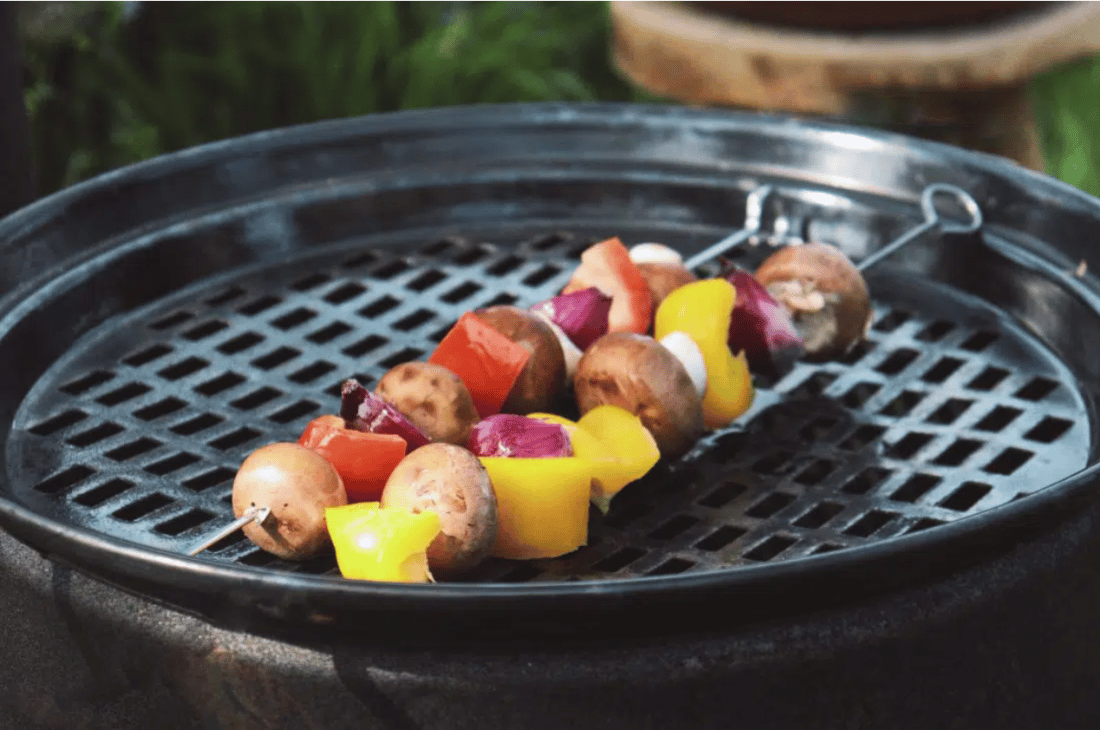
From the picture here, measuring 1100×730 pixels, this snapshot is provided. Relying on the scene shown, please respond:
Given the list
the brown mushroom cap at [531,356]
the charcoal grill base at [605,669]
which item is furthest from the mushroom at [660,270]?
the charcoal grill base at [605,669]

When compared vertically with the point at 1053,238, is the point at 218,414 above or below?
below

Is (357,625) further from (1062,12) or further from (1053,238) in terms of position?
(1062,12)

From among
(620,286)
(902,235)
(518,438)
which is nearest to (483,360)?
(518,438)

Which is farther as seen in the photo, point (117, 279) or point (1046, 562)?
point (117, 279)

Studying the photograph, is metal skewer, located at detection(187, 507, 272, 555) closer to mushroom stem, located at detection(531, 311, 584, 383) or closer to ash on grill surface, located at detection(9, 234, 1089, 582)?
ash on grill surface, located at detection(9, 234, 1089, 582)

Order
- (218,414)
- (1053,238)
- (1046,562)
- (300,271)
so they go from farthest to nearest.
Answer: (300,271) < (1053,238) < (218,414) < (1046,562)

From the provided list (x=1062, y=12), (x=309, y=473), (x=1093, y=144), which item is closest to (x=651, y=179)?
(x=309, y=473)

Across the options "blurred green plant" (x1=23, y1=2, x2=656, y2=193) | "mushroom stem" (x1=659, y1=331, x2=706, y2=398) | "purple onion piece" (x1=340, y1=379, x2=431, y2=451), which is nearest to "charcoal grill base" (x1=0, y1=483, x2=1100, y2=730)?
"purple onion piece" (x1=340, y1=379, x2=431, y2=451)

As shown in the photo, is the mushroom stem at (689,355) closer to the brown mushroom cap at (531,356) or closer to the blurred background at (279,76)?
the brown mushroom cap at (531,356)
